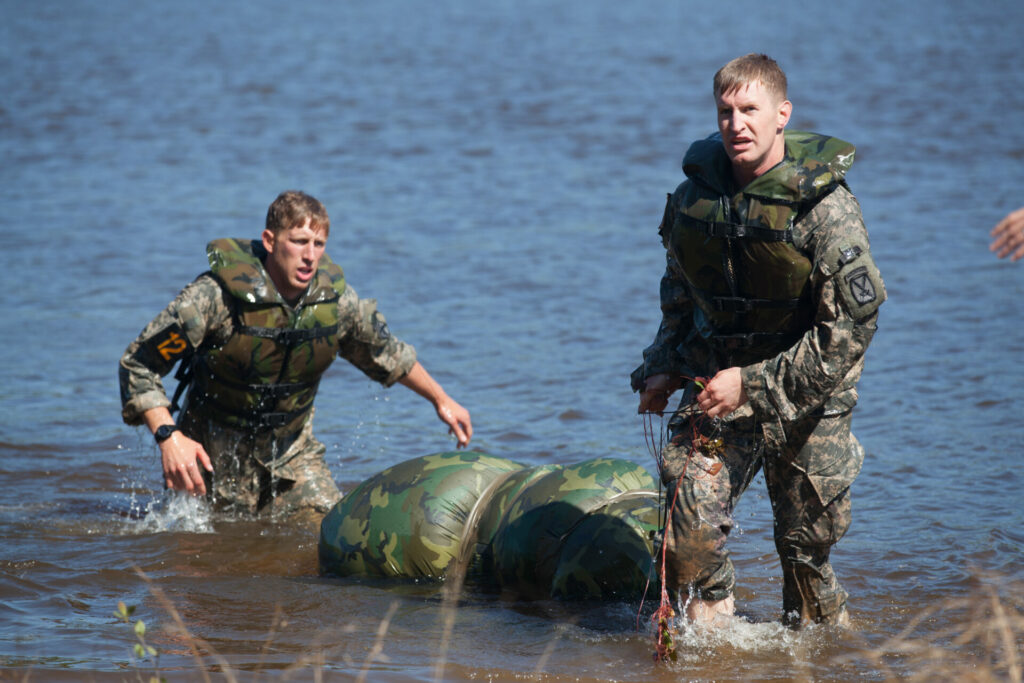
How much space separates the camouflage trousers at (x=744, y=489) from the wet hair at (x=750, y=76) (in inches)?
48.4

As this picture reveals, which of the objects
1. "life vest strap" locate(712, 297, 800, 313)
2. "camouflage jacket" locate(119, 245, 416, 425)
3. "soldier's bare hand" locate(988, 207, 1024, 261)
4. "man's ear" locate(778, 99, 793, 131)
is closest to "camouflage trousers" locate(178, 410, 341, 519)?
"camouflage jacket" locate(119, 245, 416, 425)

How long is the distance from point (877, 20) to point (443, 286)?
85.8 feet

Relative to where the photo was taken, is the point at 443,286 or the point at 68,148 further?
the point at 68,148

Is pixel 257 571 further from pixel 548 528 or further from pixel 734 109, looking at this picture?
pixel 734 109

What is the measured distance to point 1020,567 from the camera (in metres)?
6.62

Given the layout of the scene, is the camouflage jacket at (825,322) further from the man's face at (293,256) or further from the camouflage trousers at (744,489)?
the man's face at (293,256)

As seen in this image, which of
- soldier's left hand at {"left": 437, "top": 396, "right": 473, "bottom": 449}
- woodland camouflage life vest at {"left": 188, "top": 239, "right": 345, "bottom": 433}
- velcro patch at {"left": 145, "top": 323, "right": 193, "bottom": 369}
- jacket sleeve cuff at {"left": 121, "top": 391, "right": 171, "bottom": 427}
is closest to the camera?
jacket sleeve cuff at {"left": 121, "top": 391, "right": 171, "bottom": 427}

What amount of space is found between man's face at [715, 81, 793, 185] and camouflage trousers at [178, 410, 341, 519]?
12.1 ft

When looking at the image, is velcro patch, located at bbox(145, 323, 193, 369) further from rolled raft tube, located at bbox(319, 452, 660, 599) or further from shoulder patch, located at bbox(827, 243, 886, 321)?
shoulder patch, located at bbox(827, 243, 886, 321)

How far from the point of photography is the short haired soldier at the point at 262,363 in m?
6.72

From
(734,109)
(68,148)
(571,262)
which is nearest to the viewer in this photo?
(734,109)

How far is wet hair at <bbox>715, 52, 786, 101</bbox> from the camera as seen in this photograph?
190 inches

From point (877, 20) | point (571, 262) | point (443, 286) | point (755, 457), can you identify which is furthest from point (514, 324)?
point (877, 20)

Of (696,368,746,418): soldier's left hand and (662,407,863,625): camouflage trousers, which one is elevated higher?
(696,368,746,418): soldier's left hand
